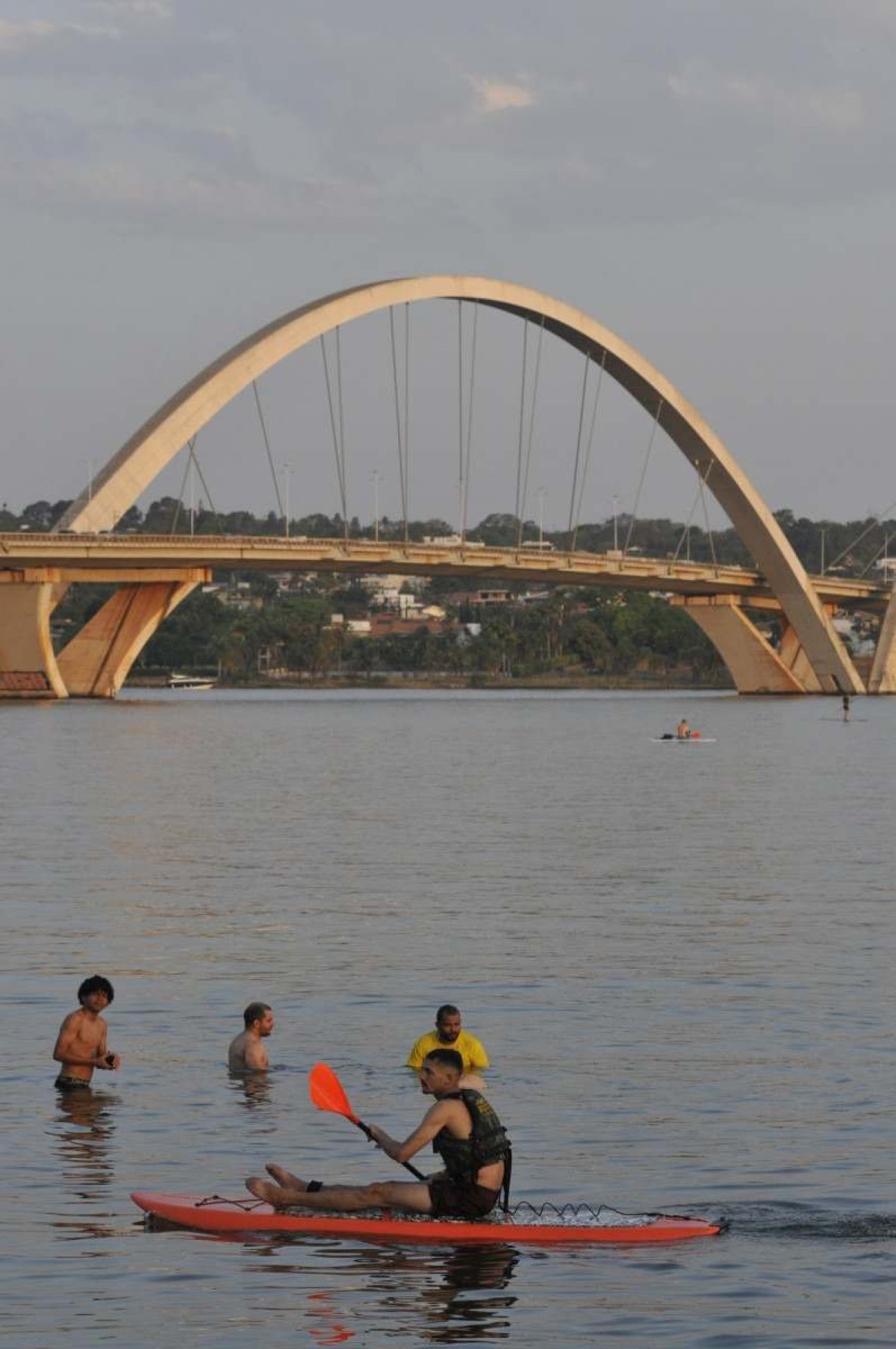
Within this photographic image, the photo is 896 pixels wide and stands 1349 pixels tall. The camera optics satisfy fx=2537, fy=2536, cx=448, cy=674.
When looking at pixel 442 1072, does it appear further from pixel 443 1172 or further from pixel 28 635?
pixel 28 635

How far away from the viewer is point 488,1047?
20844 millimetres

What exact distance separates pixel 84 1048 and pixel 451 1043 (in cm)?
295

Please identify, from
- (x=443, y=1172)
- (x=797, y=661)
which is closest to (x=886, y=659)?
(x=797, y=661)

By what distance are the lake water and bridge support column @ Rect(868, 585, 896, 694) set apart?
80269mm

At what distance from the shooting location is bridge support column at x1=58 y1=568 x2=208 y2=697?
331 ft

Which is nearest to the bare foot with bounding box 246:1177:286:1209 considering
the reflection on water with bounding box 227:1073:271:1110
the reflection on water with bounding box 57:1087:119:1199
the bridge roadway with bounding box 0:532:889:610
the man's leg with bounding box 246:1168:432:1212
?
the man's leg with bounding box 246:1168:432:1212

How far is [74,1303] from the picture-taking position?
13.2 m

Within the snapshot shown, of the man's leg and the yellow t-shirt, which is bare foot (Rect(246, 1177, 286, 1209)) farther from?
the yellow t-shirt

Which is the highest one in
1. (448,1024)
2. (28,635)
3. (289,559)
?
(289,559)

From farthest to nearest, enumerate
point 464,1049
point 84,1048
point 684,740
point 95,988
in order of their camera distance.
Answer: point 684,740 < point 84,1048 < point 95,988 < point 464,1049

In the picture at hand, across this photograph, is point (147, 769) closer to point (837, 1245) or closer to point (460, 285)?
point (460, 285)

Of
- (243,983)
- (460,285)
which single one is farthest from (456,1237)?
(460,285)

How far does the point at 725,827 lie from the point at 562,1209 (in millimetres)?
34209

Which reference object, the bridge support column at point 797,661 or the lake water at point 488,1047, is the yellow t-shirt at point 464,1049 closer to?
the lake water at point 488,1047
